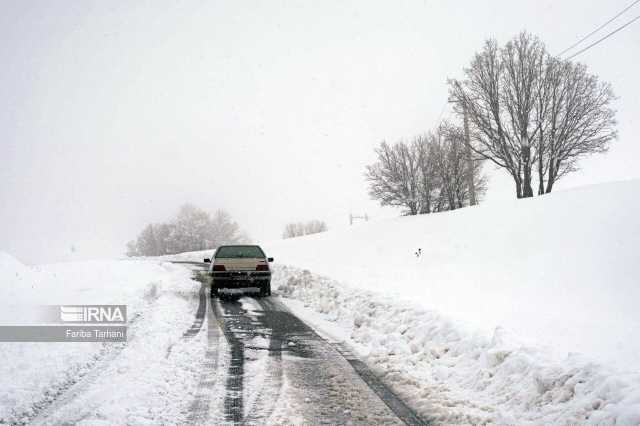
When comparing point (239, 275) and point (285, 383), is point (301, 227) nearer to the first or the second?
point (239, 275)

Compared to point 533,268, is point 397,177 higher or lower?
higher

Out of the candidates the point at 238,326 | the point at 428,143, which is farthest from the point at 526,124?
the point at 238,326

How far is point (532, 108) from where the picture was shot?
81.3 ft

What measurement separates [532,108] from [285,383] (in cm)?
2523

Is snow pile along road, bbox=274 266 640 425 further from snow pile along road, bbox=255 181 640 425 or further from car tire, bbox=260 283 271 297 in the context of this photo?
car tire, bbox=260 283 271 297

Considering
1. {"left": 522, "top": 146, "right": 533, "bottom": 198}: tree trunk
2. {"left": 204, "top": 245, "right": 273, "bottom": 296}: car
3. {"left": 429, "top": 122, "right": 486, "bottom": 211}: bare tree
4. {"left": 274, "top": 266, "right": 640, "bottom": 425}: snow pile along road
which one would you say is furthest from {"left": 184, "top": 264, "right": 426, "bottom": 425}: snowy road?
{"left": 429, "top": 122, "right": 486, "bottom": 211}: bare tree

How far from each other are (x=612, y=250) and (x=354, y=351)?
11261 millimetres

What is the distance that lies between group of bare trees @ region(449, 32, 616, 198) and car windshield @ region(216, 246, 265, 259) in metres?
17.3

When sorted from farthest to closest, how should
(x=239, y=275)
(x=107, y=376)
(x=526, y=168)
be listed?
(x=526, y=168)
(x=239, y=275)
(x=107, y=376)

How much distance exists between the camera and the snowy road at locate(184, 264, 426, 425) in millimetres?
3885

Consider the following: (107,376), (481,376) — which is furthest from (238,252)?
(481,376)

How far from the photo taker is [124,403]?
3.94m

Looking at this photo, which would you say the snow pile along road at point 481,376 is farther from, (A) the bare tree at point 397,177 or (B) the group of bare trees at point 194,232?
(B) the group of bare trees at point 194,232

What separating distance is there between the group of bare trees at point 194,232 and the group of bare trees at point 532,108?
65178 millimetres
